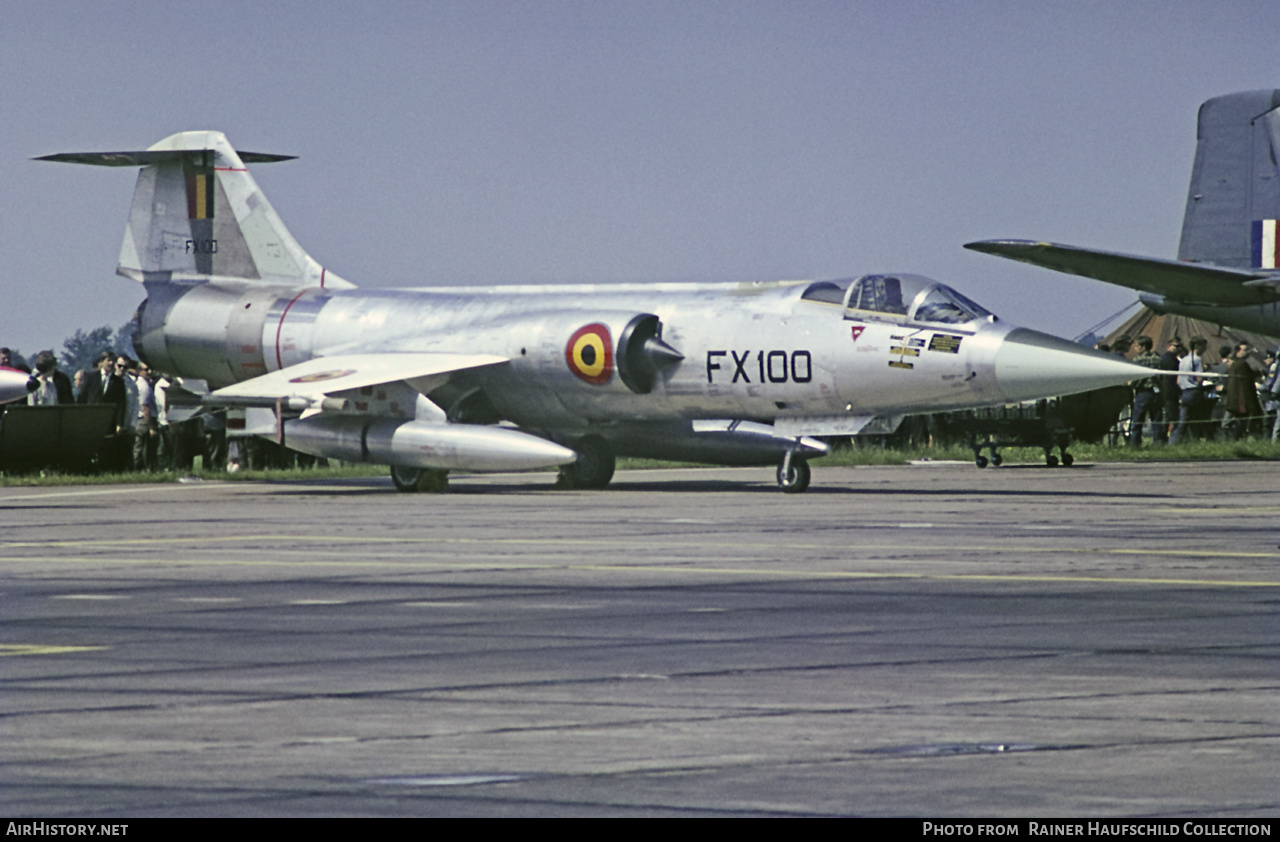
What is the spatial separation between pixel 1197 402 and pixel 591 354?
1350 centimetres

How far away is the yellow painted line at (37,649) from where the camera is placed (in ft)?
25.4

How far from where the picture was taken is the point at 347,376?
23078mm

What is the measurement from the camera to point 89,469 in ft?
90.0

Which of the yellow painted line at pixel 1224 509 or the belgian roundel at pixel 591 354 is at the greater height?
the belgian roundel at pixel 591 354

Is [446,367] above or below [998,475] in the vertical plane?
above

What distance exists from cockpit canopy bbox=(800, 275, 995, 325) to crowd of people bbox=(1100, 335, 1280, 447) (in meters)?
9.88

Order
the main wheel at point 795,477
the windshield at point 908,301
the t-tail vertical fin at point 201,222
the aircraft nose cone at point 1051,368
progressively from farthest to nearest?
the t-tail vertical fin at point 201,222
the main wheel at point 795,477
the windshield at point 908,301
the aircraft nose cone at point 1051,368

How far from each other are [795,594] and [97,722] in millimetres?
4658

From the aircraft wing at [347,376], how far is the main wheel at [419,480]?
1006mm

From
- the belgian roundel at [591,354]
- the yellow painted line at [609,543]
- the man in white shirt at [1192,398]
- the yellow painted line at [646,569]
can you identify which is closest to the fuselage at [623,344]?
the belgian roundel at [591,354]

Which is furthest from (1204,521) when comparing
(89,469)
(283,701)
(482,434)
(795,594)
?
(89,469)

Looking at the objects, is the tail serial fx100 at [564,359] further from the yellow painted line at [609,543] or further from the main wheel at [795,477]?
the yellow painted line at [609,543]
